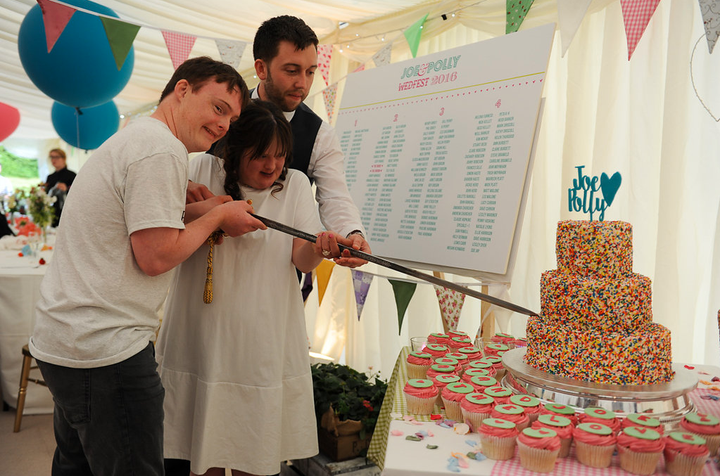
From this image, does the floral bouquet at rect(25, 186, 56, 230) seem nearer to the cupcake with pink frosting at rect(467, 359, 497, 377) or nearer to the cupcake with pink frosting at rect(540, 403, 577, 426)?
the cupcake with pink frosting at rect(467, 359, 497, 377)

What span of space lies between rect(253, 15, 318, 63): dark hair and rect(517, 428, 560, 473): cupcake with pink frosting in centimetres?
140

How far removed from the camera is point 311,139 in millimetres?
1928

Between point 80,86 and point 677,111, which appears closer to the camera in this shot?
point 677,111

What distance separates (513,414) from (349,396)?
149 centimetres

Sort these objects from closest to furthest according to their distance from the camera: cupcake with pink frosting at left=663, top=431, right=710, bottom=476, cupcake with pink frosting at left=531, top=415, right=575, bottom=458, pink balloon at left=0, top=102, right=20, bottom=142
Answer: cupcake with pink frosting at left=663, top=431, right=710, bottom=476 < cupcake with pink frosting at left=531, top=415, right=575, bottom=458 < pink balloon at left=0, top=102, right=20, bottom=142

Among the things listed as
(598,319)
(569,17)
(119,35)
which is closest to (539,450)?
(598,319)

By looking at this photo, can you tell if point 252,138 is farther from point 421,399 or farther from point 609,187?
point 609,187

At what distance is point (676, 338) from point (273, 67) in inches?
73.7

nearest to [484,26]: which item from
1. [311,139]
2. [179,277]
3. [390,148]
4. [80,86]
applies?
[390,148]

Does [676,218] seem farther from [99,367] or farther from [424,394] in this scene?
[99,367]

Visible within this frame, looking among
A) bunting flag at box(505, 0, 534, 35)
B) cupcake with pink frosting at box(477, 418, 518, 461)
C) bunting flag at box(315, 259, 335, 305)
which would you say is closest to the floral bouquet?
bunting flag at box(315, 259, 335, 305)

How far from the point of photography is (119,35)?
8.34 ft

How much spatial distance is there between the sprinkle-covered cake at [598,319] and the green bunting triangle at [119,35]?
2.21 metres

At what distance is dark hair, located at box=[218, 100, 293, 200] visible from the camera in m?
1.43
